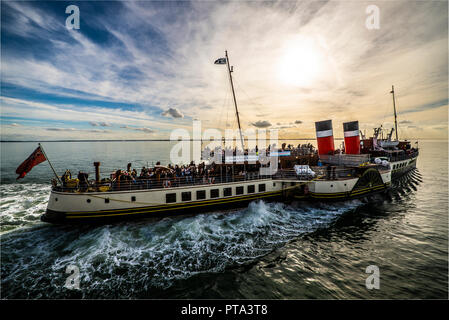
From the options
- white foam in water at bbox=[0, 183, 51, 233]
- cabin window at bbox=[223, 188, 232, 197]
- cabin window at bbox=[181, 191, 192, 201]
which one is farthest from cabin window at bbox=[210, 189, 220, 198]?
white foam in water at bbox=[0, 183, 51, 233]

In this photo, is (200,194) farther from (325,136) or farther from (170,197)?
(325,136)

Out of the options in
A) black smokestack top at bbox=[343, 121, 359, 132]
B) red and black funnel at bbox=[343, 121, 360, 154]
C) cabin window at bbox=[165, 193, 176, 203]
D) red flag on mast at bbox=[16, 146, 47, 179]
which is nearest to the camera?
red flag on mast at bbox=[16, 146, 47, 179]

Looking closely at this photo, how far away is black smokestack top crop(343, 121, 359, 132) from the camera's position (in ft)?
87.5

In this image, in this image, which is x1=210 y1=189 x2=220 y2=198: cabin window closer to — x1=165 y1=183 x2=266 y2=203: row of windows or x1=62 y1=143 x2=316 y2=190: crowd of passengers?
x1=165 y1=183 x2=266 y2=203: row of windows

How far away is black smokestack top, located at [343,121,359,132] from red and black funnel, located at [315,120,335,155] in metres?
4.11

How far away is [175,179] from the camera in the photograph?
16531 mm

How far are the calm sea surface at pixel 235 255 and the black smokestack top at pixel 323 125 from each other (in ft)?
38.7

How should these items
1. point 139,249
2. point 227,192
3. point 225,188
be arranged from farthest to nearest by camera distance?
point 227,192
point 225,188
point 139,249

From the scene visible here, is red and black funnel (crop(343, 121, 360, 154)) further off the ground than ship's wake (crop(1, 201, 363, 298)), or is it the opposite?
red and black funnel (crop(343, 121, 360, 154))

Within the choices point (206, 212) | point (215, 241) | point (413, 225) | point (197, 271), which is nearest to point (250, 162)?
point (206, 212)

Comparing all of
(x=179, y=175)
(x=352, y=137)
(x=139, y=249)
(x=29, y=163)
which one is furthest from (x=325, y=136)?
(x=29, y=163)

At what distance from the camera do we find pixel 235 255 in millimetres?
11867

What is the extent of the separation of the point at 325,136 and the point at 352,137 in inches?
211
